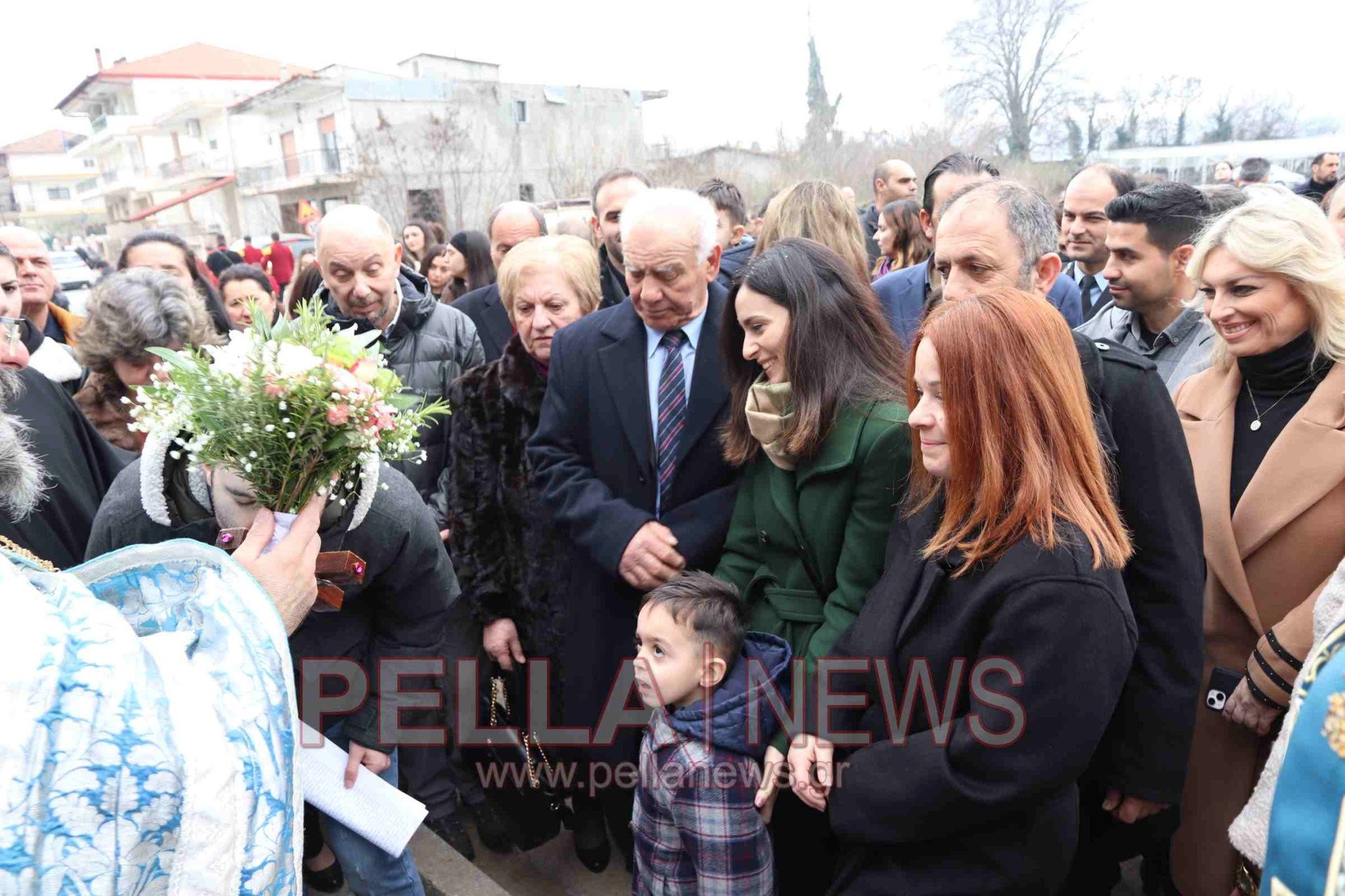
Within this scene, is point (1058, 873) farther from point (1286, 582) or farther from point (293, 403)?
point (293, 403)

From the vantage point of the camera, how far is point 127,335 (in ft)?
9.72

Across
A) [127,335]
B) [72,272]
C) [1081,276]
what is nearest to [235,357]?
[127,335]

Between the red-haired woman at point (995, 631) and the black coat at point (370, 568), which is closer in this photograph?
the red-haired woman at point (995, 631)

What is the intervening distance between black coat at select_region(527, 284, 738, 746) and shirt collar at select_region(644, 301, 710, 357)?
23 mm

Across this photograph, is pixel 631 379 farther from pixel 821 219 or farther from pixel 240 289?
pixel 240 289

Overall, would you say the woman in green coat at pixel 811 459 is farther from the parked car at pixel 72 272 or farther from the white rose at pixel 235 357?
the parked car at pixel 72 272

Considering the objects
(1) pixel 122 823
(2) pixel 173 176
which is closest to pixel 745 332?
(1) pixel 122 823

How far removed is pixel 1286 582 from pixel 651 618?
1776mm

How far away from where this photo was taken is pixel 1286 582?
2.40 meters

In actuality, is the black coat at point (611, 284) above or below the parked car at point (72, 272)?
below

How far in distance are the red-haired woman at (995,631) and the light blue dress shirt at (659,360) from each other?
1.06 meters

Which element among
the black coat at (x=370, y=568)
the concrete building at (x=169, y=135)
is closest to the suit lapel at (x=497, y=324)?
the black coat at (x=370, y=568)

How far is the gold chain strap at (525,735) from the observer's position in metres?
3.38

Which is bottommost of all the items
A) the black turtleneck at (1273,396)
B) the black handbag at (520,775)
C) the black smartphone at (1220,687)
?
the black handbag at (520,775)
